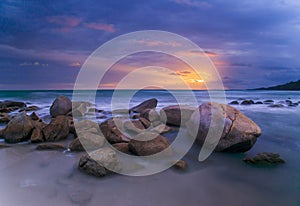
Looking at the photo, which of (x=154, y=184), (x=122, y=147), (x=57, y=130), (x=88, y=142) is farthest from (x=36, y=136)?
(x=154, y=184)

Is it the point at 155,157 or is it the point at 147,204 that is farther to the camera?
the point at 155,157

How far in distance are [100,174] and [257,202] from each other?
2.22m

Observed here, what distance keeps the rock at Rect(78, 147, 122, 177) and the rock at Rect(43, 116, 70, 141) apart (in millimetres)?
2149

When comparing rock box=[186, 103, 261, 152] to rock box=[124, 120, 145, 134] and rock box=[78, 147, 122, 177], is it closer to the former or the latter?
rock box=[124, 120, 145, 134]

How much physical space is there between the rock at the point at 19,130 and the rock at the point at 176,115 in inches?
159

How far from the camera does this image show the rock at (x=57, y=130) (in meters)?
5.44

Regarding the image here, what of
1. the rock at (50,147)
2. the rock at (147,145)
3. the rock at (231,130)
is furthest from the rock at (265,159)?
the rock at (50,147)

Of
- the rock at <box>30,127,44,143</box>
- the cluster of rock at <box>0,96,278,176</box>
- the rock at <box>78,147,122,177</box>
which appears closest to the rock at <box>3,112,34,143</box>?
the cluster of rock at <box>0,96,278,176</box>

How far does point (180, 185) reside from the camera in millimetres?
3242

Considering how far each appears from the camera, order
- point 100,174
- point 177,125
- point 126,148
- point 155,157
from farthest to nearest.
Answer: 1. point 177,125
2. point 126,148
3. point 155,157
4. point 100,174

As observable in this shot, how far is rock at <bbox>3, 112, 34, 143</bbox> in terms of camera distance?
210 inches

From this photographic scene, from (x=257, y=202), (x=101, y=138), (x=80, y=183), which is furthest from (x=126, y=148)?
(x=257, y=202)

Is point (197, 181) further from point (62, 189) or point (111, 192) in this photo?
point (62, 189)

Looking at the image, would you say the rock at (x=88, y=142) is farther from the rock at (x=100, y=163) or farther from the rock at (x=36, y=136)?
the rock at (x=36, y=136)
